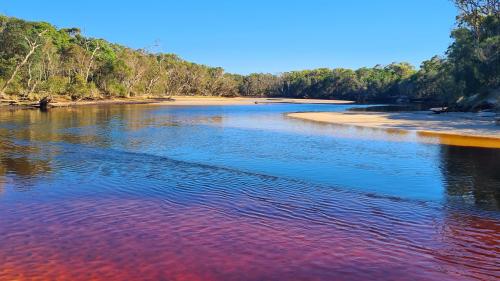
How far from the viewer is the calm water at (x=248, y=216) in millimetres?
6859

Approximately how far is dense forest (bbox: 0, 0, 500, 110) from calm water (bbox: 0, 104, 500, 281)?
3439 cm

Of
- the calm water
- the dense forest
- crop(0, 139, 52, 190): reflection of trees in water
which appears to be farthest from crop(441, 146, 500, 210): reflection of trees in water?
the dense forest

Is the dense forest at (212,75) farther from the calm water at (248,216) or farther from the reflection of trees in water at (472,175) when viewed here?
the calm water at (248,216)

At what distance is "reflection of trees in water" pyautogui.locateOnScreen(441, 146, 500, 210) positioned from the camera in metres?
11.2

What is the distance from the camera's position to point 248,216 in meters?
9.54

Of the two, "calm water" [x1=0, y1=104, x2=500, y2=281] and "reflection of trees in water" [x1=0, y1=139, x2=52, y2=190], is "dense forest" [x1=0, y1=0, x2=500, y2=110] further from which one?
"reflection of trees in water" [x1=0, y1=139, x2=52, y2=190]

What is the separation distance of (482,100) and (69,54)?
72.9 m

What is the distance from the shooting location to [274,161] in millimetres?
16953

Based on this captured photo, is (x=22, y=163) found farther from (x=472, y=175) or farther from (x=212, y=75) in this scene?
(x=212, y=75)

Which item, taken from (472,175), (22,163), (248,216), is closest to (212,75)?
(22,163)

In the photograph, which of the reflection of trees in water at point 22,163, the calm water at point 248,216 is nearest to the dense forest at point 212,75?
Result: the calm water at point 248,216

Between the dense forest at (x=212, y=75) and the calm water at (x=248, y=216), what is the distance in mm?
34386

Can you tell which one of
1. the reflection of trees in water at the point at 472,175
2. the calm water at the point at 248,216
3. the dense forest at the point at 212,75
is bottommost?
the calm water at the point at 248,216

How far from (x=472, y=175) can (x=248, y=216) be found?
8.53m
